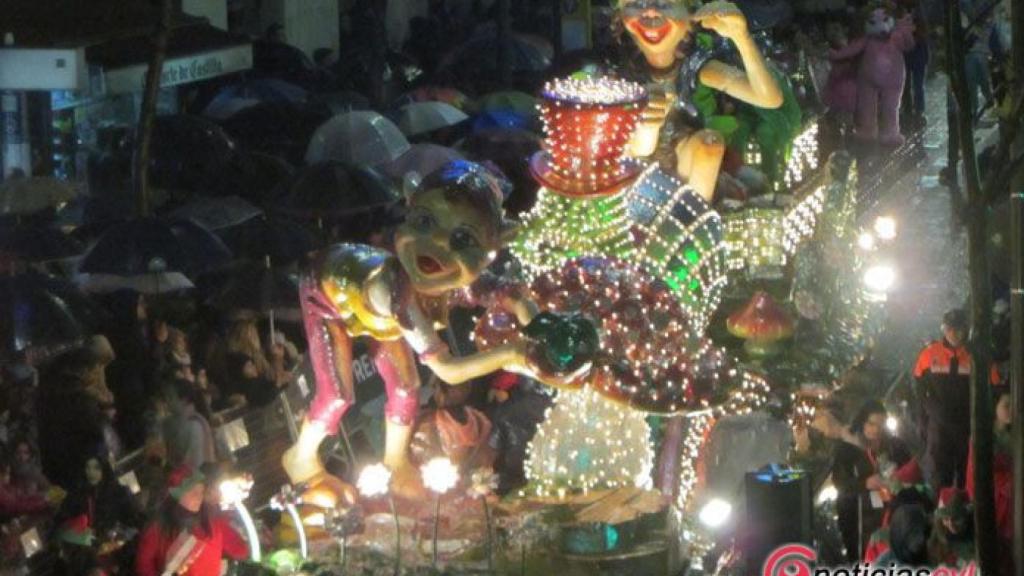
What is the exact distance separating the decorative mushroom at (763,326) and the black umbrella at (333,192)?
12.8ft

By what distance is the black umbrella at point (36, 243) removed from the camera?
56.5 feet

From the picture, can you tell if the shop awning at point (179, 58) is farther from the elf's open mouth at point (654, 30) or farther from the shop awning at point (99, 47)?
the elf's open mouth at point (654, 30)

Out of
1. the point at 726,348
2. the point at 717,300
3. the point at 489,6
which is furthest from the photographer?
the point at 489,6

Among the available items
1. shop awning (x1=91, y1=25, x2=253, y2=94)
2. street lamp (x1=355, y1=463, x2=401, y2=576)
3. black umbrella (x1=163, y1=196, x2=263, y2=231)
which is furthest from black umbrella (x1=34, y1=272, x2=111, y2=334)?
shop awning (x1=91, y1=25, x2=253, y2=94)

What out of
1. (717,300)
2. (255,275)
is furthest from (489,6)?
(717,300)

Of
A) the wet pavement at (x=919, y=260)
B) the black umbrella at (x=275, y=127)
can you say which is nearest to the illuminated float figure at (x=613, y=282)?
the wet pavement at (x=919, y=260)

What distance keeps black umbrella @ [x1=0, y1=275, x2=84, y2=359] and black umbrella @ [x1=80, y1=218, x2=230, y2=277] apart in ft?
5.71

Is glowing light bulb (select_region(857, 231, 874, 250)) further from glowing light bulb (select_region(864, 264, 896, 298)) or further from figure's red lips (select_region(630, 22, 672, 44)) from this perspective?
figure's red lips (select_region(630, 22, 672, 44))

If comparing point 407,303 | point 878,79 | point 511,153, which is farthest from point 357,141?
point 407,303

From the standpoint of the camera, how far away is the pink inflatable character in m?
25.3

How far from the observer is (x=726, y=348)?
690 inches

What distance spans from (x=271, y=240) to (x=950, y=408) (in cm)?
530

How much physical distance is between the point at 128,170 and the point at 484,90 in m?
7.96

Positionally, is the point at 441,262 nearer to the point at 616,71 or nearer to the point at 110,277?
the point at 616,71
